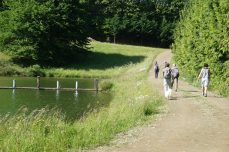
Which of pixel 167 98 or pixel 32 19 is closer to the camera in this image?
pixel 167 98

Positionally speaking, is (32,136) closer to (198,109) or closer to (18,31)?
(198,109)

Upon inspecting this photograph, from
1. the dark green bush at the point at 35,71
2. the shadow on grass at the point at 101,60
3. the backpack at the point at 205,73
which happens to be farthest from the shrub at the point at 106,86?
the shadow on grass at the point at 101,60

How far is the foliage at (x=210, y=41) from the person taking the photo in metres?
32.2

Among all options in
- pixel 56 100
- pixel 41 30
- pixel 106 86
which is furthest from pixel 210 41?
pixel 41 30

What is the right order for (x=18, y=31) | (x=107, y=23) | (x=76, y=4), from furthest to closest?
(x=107, y=23) < (x=76, y=4) < (x=18, y=31)

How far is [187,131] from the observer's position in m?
17.3

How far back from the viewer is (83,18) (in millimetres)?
75000

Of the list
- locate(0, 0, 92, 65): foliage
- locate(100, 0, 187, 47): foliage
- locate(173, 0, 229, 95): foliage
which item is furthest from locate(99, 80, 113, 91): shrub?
locate(100, 0, 187, 47): foliage

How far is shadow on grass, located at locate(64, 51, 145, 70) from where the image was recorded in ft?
236

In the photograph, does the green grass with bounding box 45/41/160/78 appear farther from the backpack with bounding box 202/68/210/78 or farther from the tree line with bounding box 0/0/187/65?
the backpack with bounding box 202/68/210/78

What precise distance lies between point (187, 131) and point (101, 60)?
5975 cm

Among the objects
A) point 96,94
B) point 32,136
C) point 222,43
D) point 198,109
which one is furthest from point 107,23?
point 32,136

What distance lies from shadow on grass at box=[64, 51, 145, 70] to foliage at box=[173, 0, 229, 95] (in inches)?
1129

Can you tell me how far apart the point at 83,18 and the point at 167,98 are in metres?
48.8
